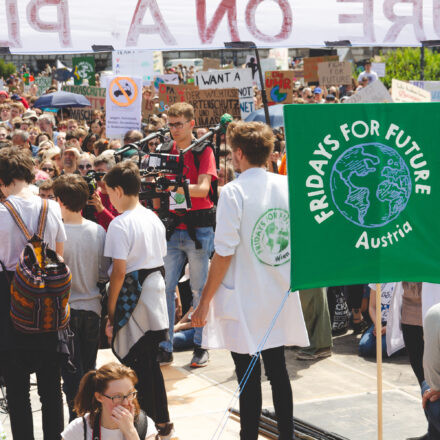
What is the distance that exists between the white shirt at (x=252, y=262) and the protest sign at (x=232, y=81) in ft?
24.0

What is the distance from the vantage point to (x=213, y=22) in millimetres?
6152

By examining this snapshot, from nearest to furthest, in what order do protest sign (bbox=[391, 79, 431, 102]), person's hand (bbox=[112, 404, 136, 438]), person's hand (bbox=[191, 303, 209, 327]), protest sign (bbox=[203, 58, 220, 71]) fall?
person's hand (bbox=[112, 404, 136, 438]) < person's hand (bbox=[191, 303, 209, 327]) < protest sign (bbox=[391, 79, 431, 102]) < protest sign (bbox=[203, 58, 220, 71])

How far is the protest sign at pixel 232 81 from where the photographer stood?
11.2 metres

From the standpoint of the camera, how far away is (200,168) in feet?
18.4

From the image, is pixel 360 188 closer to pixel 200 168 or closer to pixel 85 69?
pixel 200 168

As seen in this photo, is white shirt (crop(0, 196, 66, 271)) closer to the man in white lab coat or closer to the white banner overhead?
the man in white lab coat

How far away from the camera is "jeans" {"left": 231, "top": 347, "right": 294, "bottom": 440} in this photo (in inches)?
158

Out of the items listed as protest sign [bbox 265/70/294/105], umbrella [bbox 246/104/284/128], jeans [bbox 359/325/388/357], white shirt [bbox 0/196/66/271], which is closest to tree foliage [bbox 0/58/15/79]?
protest sign [bbox 265/70/294/105]

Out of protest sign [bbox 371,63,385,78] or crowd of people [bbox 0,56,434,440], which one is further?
protest sign [bbox 371,63,385,78]

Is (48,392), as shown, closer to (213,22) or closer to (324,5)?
(213,22)

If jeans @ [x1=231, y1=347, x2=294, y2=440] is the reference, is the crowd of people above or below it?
above

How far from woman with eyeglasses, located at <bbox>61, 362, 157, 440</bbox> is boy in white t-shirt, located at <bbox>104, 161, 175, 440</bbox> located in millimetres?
953

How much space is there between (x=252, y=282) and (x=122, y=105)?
7853mm

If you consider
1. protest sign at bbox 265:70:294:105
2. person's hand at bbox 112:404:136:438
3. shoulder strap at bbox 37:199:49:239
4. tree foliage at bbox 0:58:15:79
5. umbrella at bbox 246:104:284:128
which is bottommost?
person's hand at bbox 112:404:136:438
